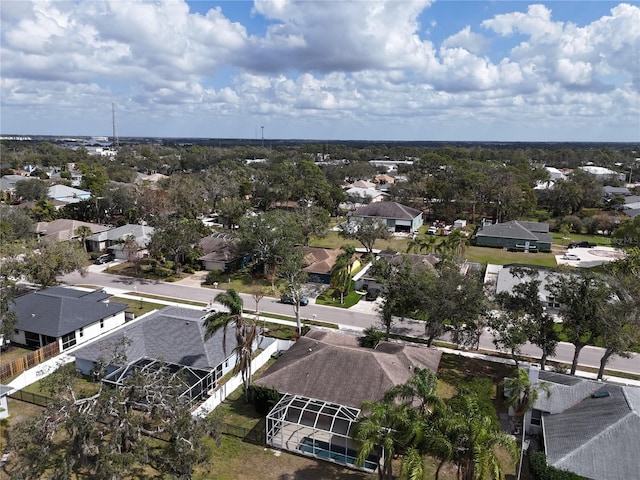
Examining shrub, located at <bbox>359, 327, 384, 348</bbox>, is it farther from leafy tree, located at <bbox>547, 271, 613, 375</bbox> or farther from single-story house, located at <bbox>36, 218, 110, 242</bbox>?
single-story house, located at <bbox>36, 218, 110, 242</bbox>

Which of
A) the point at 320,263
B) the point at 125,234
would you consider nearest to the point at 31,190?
the point at 125,234

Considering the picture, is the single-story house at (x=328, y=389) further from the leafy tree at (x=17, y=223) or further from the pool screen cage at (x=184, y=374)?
the leafy tree at (x=17, y=223)

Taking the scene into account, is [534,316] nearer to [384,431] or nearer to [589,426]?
[589,426]

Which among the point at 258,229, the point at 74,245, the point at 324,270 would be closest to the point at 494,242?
the point at 324,270

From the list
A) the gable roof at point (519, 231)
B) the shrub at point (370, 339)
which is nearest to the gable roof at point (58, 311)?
the shrub at point (370, 339)

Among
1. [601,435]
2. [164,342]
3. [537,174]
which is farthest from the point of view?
[537,174]

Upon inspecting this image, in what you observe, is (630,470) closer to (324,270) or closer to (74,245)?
(324,270)

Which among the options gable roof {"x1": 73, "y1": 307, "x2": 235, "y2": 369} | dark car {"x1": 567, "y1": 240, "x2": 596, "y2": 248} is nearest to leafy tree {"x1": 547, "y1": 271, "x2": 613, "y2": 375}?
gable roof {"x1": 73, "y1": 307, "x2": 235, "y2": 369}
